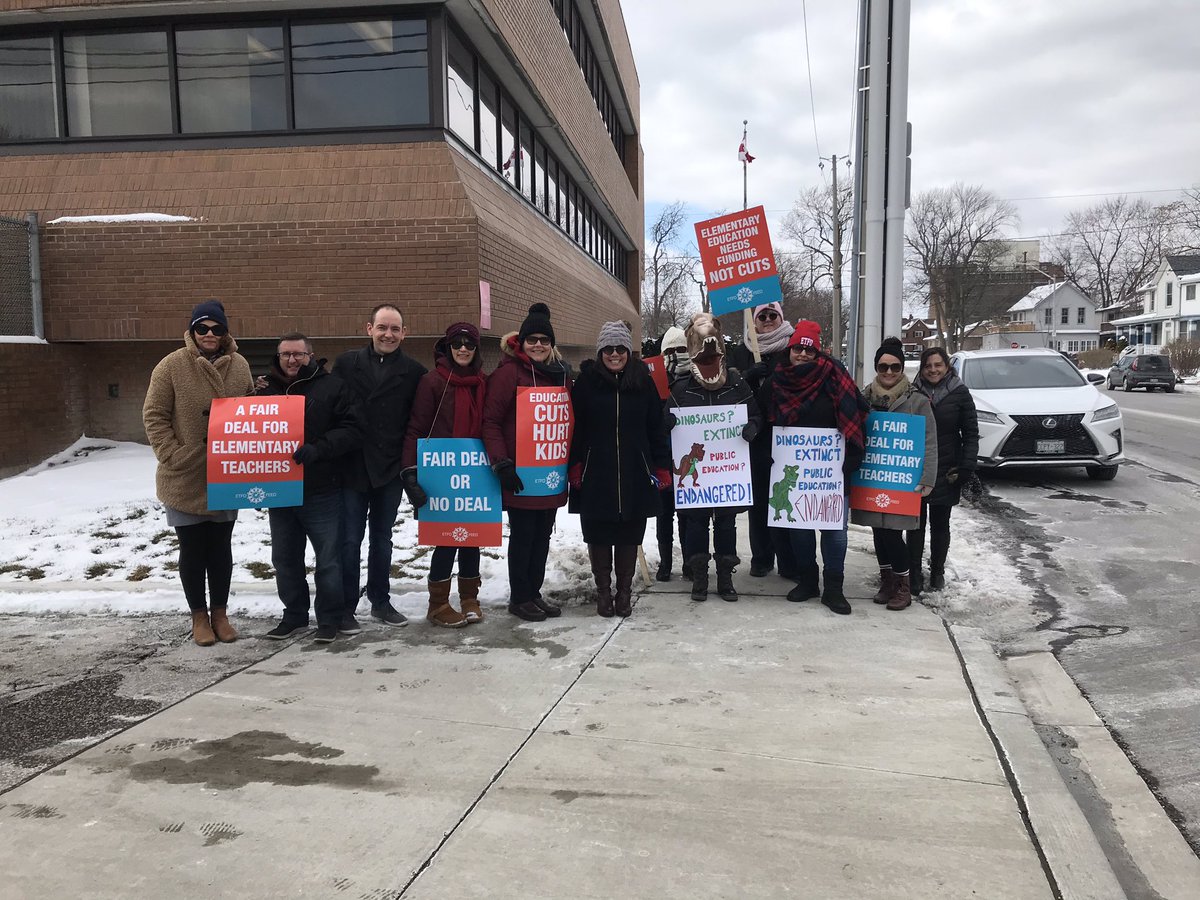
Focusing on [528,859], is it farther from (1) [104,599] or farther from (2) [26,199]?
(2) [26,199]

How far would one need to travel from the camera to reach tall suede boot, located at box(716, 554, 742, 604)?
5902 mm

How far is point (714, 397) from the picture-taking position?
5914mm

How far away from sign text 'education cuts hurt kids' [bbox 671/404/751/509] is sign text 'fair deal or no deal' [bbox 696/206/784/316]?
1.58 metres

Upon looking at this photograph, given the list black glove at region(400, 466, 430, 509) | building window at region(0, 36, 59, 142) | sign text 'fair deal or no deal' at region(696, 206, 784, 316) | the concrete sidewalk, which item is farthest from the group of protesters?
building window at region(0, 36, 59, 142)

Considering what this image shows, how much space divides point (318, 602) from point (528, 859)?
2.77m

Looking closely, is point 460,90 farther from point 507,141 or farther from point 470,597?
point 470,597

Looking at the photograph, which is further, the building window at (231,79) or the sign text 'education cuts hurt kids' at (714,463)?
the building window at (231,79)

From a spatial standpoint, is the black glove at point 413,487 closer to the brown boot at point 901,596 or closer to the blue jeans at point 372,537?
the blue jeans at point 372,537

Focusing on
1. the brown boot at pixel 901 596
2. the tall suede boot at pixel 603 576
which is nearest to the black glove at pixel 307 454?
the tall suede boot at pixel 603 576

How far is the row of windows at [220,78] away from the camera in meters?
10.4

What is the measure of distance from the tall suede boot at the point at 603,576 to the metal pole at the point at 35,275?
27.5ft

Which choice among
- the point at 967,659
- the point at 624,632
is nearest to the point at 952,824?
the point at 967,659

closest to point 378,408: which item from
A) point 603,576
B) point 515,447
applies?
point 515,447

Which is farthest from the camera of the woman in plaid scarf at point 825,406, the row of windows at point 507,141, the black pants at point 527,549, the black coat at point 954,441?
the row of windows at point 507,141
